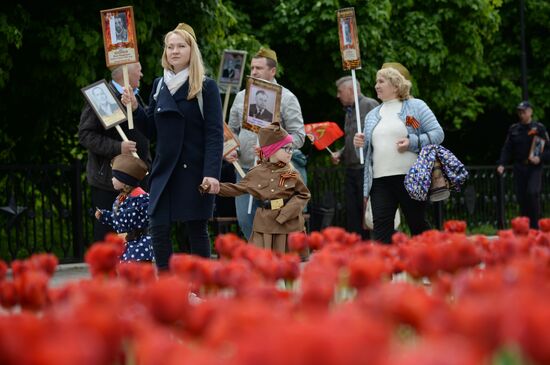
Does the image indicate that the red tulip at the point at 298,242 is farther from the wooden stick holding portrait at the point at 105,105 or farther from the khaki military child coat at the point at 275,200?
the wooden stick holding portrait at the point at 105,105

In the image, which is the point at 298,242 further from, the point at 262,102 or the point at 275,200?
the point at 262,102

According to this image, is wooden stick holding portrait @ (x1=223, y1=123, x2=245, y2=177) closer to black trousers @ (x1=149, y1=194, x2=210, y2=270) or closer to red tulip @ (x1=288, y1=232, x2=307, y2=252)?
black trousers @ (x1=149, y1=194, x2=210, y2=270)

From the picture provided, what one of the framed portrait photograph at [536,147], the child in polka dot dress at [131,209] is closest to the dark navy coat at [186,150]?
the child in polka dot dress at [131,209]

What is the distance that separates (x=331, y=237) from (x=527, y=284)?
2155 mm

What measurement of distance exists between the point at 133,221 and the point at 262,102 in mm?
2129

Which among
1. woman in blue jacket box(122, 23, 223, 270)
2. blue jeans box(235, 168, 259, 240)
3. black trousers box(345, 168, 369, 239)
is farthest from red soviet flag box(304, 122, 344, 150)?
woman in blue jacket box(122, 23, 223, 270)

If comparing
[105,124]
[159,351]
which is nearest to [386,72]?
[105,124]

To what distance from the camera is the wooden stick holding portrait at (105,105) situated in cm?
928

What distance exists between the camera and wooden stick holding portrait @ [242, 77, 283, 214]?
1019 cm

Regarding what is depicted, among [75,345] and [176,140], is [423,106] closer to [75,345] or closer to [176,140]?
[176,140]

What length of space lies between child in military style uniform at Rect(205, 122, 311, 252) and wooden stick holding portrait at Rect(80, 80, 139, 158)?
1.11 m

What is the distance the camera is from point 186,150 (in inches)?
305

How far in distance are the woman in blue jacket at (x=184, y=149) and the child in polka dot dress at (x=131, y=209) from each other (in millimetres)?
840

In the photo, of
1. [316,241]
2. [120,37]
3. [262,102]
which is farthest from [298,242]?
[262,102]
